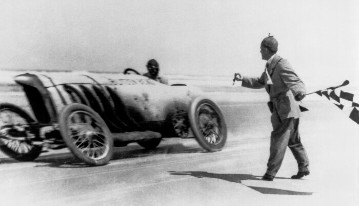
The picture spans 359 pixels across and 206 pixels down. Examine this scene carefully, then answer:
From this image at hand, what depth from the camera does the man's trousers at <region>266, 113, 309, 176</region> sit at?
4.85 m

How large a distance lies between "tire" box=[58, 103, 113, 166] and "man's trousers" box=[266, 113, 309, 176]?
6.02 ft

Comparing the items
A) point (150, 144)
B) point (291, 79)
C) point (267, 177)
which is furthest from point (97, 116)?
point (291, 79)

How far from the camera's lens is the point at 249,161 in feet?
19.6

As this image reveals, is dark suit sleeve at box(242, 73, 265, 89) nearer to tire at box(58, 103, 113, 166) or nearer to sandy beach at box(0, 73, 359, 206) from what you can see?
sandy beach at box(0, 73, 359, 206)

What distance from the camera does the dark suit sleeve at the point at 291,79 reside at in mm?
4750

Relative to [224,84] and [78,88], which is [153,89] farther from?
[224,84]

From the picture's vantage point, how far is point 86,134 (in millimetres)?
5582

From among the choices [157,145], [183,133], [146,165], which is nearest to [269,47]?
[146,165]

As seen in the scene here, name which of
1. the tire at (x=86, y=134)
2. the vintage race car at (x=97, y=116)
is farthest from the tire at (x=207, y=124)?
the tire at (x=86, y=134)

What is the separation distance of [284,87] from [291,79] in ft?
0.40

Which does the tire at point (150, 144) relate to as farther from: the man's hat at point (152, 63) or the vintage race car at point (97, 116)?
the man's hat at point (152, 63)

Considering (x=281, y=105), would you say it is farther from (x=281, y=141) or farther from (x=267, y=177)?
(x=267, y=177)

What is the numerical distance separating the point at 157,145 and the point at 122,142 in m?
1.21

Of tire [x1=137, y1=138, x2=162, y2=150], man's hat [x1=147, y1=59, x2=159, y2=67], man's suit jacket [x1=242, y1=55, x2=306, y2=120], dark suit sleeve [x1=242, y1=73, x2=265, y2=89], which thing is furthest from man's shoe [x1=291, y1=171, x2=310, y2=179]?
man's hat [x1=147, y1=59, x2=159, y2=67]
